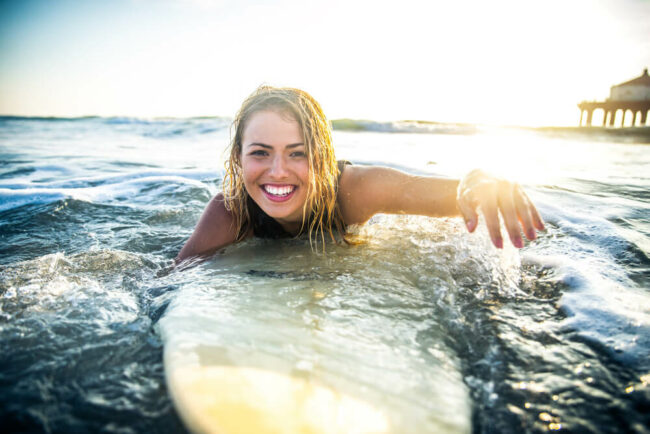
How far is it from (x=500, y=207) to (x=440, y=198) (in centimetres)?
60

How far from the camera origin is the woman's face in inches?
92.3

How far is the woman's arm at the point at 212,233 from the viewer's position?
2715mm

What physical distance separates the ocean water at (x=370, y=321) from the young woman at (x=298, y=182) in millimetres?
272

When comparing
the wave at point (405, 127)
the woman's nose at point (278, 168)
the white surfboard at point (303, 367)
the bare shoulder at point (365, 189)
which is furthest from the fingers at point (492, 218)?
the wave at point (405, 127)

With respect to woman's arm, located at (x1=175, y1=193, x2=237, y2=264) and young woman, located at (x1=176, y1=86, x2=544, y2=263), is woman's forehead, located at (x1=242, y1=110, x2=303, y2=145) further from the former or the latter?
woman's arm, located at (x1=175, y1=193, x2=237, y2=264)

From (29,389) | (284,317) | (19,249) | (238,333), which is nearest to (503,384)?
(284,317)

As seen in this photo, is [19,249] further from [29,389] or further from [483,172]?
[483,172]

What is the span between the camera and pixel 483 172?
1.82 metres

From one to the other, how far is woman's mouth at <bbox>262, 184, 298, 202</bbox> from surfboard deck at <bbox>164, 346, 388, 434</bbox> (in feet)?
4.29

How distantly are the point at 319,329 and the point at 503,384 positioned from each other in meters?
0.74

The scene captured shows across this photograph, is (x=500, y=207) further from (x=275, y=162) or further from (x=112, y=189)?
(x=112, y=189)

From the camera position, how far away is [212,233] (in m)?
2.78

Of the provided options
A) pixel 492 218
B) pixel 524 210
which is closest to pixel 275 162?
pixel 492 218

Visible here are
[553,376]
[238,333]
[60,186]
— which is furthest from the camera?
[60,186]
